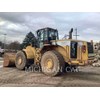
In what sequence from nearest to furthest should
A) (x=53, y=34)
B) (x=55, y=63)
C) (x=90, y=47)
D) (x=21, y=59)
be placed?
(x=55, y=63)
(x=90, y=47)
(x=53, y=34)
(x=21, y=59)

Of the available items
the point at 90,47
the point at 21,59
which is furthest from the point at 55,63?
the point at 21,59

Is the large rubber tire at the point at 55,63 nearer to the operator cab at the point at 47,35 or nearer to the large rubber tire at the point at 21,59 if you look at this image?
the operator cab at the point at 47,35

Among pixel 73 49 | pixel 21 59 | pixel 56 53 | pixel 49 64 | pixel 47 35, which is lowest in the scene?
pixel 49 64

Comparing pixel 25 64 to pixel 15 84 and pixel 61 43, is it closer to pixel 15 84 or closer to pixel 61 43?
pixel 61 43

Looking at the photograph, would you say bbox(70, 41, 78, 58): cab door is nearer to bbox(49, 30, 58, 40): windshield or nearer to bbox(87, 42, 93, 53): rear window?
bbox(87, 42, 93, 53): rear window

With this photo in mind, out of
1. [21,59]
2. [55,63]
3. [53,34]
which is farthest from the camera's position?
[21,59]

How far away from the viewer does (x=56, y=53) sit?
694cm

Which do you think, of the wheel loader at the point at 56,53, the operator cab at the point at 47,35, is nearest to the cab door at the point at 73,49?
the wheel loader at the point at 56,53

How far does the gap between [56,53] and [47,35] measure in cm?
100

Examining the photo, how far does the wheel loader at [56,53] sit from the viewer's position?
6789mm

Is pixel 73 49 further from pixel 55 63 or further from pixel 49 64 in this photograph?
pixel 49 64
